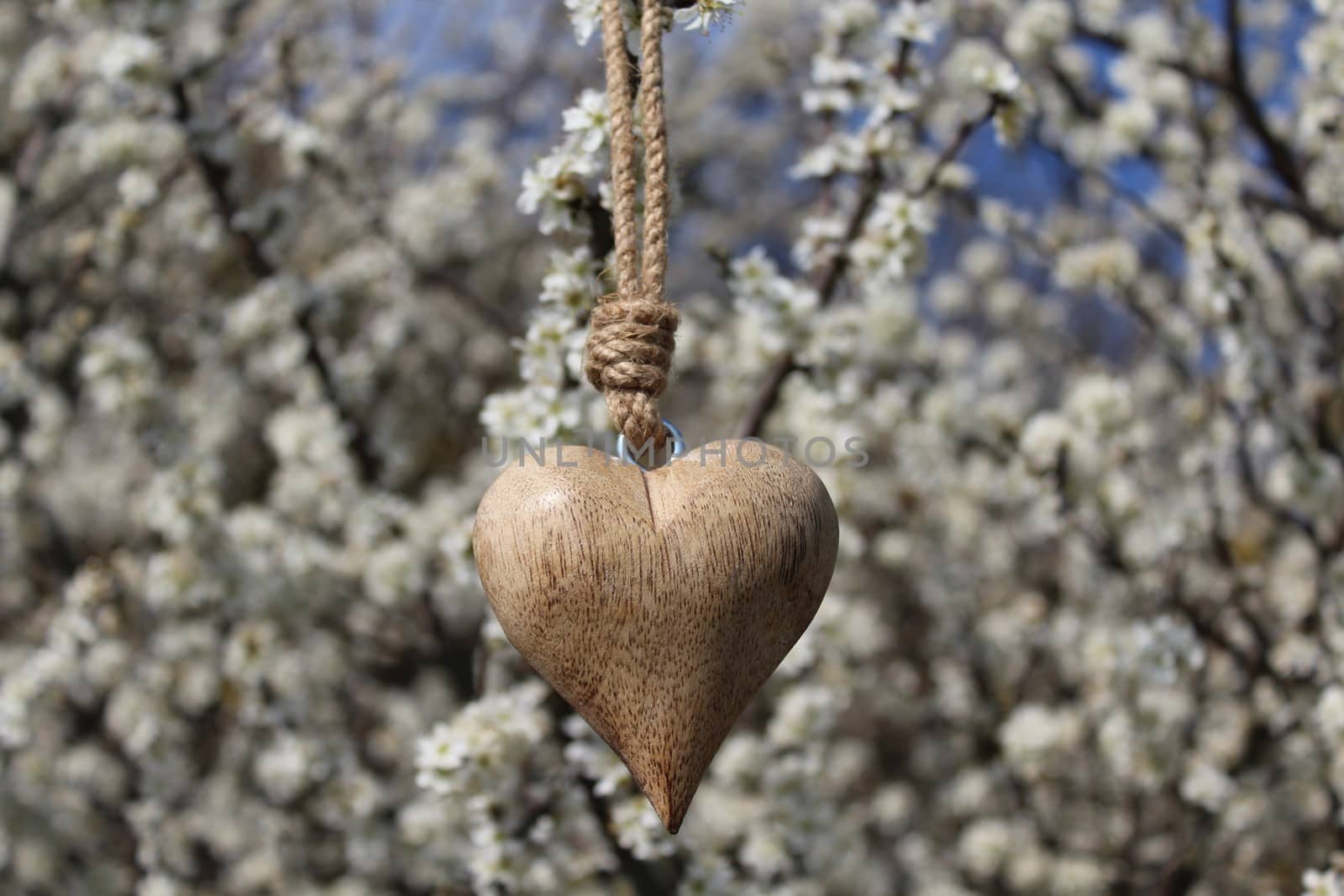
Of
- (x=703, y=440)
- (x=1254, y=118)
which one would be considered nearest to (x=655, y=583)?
(x=703, y=440)

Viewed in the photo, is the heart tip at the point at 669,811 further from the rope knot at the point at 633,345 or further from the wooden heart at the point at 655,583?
the rope knot at the point at 633,345

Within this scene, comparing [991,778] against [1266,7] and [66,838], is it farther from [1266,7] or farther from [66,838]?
[1266,7]

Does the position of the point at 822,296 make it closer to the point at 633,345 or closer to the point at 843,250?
the point at 843,250

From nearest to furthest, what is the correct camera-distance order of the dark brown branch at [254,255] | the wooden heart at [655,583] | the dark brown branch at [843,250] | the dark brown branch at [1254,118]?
the wooden heart at [655,583] → the dark brown branch at [843,250] → the dark brown branch at [254,255] → the dark brown branch at [1254,118]

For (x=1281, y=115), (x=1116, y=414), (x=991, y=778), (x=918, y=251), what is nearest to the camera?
(x=918, y=251)

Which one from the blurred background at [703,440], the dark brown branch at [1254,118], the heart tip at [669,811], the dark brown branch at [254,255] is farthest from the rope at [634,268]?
the dark brown branch at [1254,118]

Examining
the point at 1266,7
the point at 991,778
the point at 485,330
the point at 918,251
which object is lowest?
the point at 991,778

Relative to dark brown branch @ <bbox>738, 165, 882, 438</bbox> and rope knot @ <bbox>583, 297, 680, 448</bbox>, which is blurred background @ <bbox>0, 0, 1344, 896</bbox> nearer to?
dark brown branch @ <bbox>738, 165, 882, 438</bbox>

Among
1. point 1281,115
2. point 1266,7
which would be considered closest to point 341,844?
point 1281,115

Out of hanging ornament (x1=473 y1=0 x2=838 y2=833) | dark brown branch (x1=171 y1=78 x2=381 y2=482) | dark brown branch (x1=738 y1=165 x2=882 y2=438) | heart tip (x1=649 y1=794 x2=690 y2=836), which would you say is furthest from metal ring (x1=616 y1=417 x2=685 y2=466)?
dark brown branch (x1=171 y1=78 x2=381 y2=482)
